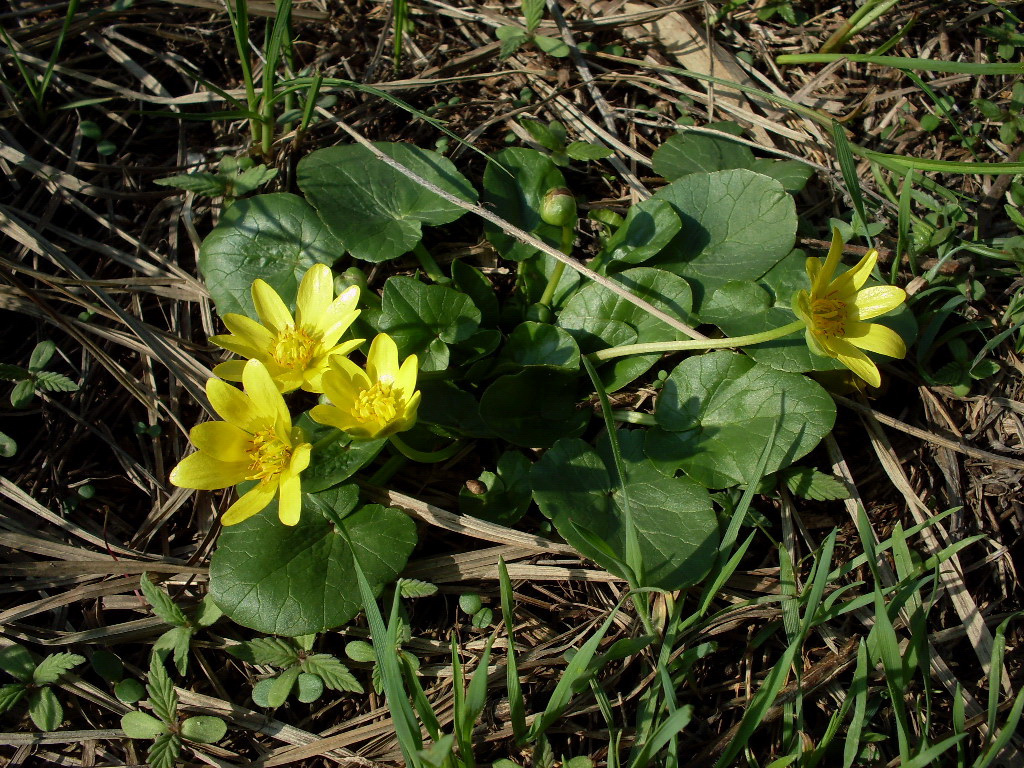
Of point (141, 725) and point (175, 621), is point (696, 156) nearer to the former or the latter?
point (175, 621)

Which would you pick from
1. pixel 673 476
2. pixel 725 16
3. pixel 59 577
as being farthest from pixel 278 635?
pixel 725 16

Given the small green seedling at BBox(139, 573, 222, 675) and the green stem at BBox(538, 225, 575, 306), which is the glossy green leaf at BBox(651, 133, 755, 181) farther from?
the small green seedling at BBox(139, 573, 222, 675)

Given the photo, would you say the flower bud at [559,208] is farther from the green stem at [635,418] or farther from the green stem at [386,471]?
the green stem at [386,471]

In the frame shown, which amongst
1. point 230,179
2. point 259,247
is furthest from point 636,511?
point 230,179

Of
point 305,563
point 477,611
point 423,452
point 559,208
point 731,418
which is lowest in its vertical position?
point 477,611

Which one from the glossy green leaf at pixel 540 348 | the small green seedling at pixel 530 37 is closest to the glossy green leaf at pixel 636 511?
the glossy green leaf at pixel 540 348

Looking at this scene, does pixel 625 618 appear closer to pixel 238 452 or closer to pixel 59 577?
pixel 238 452
